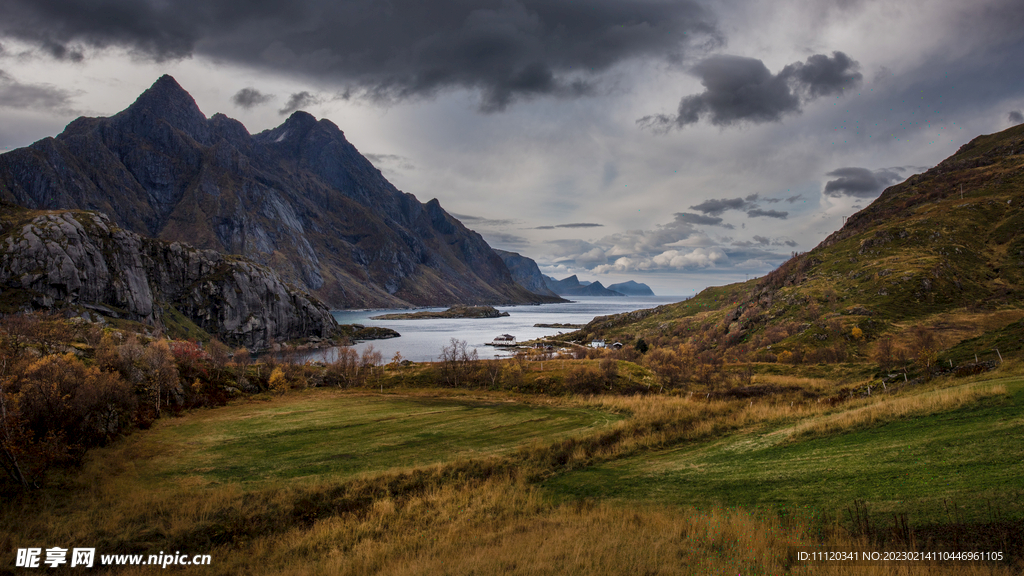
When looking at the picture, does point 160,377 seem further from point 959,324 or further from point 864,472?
point 959,324

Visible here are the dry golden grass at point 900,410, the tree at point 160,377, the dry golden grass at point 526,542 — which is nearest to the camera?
the dry golden grass at point 526,542

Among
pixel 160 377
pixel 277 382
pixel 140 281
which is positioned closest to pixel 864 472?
pixel 160 377

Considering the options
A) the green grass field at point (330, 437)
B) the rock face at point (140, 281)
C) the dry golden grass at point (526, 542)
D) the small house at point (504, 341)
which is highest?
the rock face at point (140, 281)

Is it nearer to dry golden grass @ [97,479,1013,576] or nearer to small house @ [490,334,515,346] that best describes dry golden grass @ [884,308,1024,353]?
dry golden grass @ [97,479,1013,576]

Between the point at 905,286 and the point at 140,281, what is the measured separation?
8010 inches

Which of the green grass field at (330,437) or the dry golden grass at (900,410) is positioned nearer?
the dry golden grass at (900,410)

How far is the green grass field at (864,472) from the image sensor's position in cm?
1096

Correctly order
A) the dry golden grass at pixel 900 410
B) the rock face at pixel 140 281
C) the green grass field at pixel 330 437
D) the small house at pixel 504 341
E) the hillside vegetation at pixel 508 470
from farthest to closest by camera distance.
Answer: the small house at pixel 504 341 → the rock face at pixel 140 281 → the green grass field at pixel 330 437 → the dry golden grass at pixel 900 410 → the hillside vegetation at pixel 508 470

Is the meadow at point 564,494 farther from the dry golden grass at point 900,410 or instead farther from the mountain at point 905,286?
the mountain at point 905,286

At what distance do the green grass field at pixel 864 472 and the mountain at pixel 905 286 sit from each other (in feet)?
97.8

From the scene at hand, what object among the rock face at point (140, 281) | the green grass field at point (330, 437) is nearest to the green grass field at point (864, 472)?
the green grass field at point (330, 437)

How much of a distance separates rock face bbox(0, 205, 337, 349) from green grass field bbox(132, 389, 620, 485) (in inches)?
4620

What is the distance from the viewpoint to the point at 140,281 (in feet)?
446

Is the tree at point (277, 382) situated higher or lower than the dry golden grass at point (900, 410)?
lower
